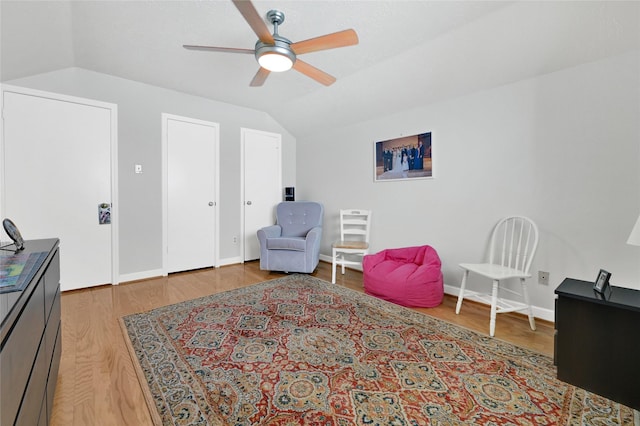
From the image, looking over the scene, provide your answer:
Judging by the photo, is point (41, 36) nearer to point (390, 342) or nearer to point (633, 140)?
point (390, 342)

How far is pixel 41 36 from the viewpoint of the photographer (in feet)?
7.42

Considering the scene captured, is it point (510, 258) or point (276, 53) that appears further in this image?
point (510, 258)

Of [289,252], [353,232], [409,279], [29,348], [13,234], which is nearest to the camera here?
[29,348]

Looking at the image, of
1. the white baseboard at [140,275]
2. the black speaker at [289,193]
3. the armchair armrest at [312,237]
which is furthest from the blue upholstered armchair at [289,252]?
the white baseboard at [140,275]

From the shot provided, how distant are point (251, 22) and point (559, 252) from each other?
112 inches

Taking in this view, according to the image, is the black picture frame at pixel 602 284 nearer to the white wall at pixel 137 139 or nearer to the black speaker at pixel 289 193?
the black speaker at pixel 289 193

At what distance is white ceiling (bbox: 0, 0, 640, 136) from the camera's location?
6.48ft

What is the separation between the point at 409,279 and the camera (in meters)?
2.62

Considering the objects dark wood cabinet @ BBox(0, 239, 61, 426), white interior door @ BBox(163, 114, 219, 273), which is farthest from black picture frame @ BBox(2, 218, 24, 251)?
white interior door @ BBox(163, 114, 219, 273)

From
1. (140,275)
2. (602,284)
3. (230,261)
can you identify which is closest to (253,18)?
(602,284)

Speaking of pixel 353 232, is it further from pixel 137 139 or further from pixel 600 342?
pixel 137 139

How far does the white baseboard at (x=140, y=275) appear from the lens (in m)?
3.33

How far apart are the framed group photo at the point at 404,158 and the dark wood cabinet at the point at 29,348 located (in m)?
3.15

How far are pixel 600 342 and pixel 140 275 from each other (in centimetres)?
412
